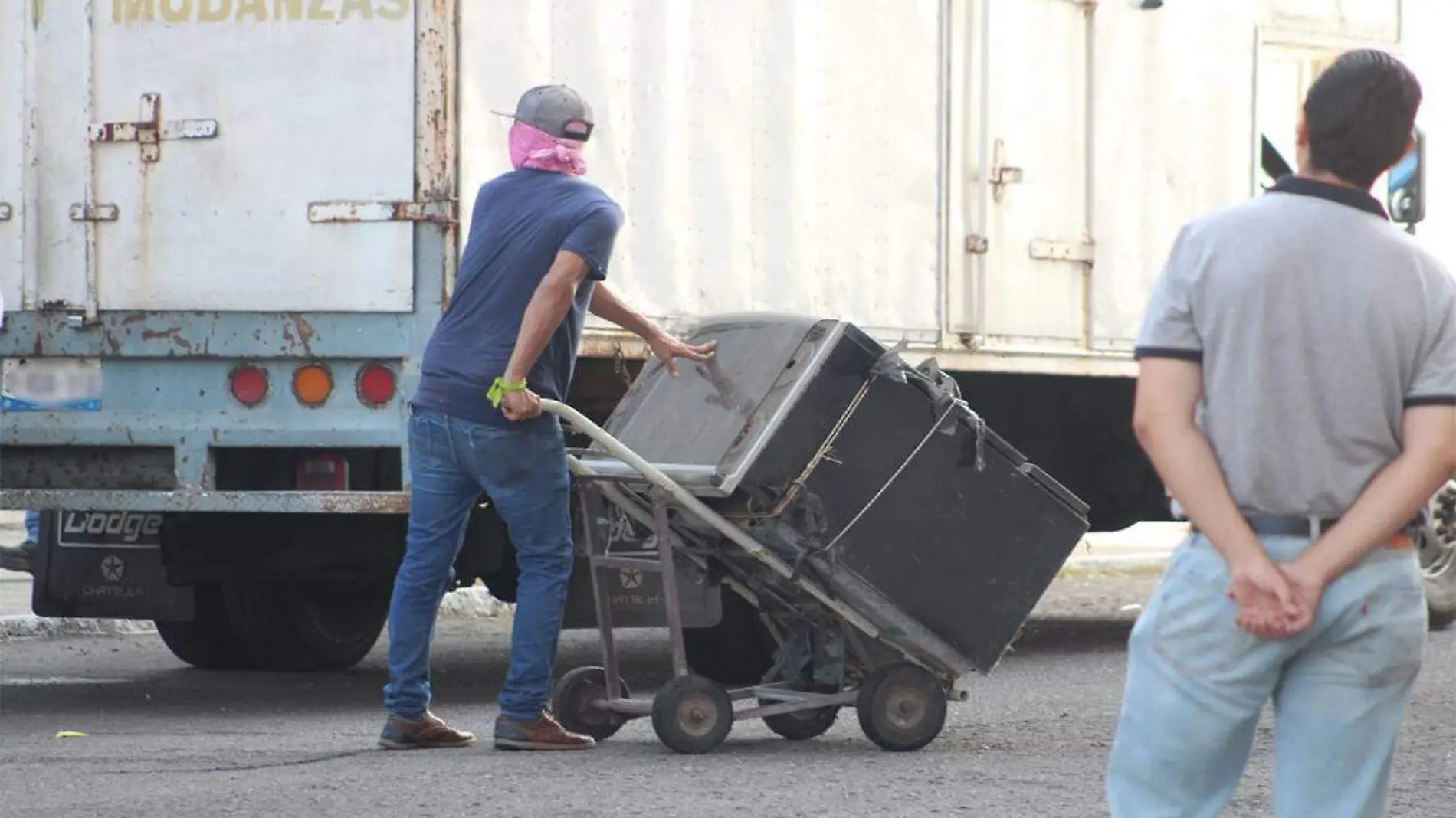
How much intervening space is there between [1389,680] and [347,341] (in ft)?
16.4

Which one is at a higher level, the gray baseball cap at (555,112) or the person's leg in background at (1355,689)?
the gray baseball cap at (555,112)

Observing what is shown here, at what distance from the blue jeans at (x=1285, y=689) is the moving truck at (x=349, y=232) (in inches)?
151

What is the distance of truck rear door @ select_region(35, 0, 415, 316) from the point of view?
7.75 meters

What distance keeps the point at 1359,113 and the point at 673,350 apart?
3.53 metres

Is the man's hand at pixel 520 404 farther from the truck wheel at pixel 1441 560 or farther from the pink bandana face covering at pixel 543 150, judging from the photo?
the truck wheel at pixel 1441 560

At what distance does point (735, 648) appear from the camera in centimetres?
834

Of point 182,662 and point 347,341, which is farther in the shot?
point 182,662

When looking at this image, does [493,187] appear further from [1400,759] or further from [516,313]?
[1400,759]

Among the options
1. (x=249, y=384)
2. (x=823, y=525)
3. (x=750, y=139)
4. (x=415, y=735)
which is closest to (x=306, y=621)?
(x=249, y=384)

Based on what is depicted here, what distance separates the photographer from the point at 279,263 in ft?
25.7

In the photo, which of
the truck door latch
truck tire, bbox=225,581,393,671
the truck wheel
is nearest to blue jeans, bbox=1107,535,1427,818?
the truck door latch

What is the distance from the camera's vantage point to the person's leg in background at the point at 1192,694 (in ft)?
10.6

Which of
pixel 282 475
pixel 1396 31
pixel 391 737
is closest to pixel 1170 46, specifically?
pixel 1396 31

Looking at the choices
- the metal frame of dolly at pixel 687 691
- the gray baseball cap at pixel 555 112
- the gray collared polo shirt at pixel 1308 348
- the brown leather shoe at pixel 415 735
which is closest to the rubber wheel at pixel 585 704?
the metal frame of dolly at pixel 687 691
